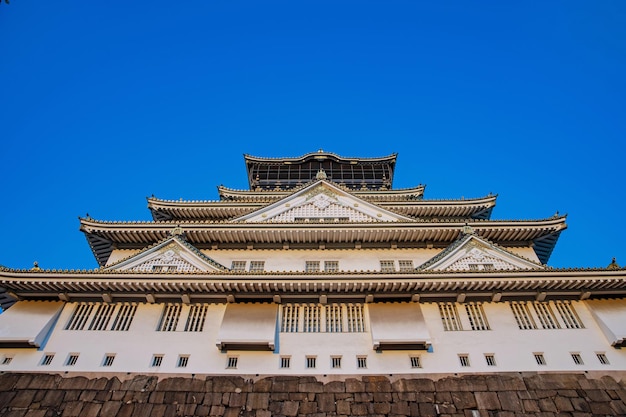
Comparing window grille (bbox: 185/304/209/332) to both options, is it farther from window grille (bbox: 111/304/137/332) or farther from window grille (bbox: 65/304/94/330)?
window grille (bbox: 65/304/94/330)

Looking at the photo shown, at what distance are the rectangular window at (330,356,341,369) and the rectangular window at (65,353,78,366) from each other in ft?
32.4

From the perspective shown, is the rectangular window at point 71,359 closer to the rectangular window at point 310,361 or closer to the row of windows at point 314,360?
the row of windows at point 314,360

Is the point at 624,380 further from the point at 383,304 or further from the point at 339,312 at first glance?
the point at 339,312

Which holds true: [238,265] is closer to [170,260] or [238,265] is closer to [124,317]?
[170,260]

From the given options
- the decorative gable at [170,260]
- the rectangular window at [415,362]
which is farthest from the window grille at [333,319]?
the decorative gable at [170,260]

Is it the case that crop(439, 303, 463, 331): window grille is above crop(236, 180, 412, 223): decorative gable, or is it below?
below

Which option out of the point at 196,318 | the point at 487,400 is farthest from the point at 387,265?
the point at 196,318

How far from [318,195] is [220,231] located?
22.7ft

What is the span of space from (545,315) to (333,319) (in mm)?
8787

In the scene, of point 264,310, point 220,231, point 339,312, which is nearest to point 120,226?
point 220,231

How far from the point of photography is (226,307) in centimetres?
1655

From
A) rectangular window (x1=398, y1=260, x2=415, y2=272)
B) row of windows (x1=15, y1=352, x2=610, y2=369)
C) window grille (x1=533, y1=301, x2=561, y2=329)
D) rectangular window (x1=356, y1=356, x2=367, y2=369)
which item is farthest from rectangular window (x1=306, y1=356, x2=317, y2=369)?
window grille (x1=533, y1=301, x2=561, y2=329)

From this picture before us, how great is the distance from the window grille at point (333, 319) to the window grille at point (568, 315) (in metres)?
9.14

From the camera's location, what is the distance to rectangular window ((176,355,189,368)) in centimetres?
1495
